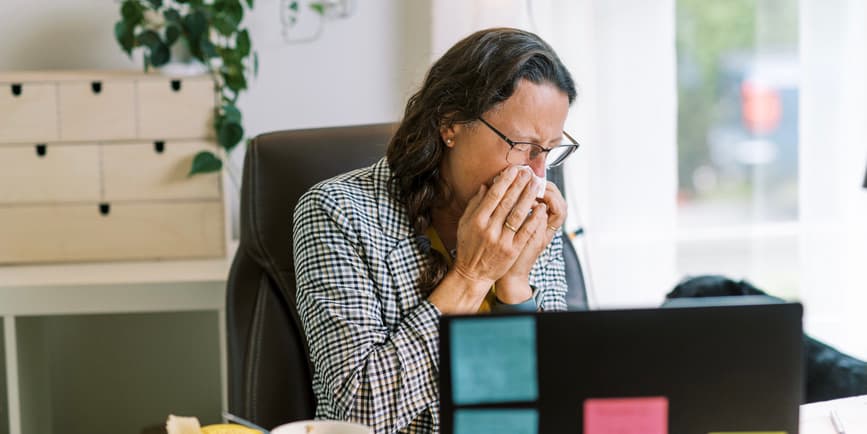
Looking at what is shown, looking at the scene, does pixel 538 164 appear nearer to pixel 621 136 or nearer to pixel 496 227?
pixel 496 227

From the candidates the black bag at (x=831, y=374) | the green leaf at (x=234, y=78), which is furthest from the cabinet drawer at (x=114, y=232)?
the black bag at (x=831, y=374)

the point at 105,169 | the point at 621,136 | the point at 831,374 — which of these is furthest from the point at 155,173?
the point at 831,374

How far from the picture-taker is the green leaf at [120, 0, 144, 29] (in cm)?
202

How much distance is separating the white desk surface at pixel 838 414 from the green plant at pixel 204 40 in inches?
52.2

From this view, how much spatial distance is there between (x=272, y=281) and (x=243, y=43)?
847 millimetres

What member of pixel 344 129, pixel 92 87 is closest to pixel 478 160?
pixel 344 129

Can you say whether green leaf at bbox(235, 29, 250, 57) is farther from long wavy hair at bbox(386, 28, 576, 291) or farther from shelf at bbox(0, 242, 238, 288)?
long wavy hair at bbox(386, 28, 576, 291)

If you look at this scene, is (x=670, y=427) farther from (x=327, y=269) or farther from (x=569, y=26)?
(x=569, y=26)

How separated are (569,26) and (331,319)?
1.40 meters

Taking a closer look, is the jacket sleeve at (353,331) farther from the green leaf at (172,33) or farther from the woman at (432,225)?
the green leaf at (172,33)

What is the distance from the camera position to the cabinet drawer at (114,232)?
205cm

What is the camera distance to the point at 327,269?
49.3 inches

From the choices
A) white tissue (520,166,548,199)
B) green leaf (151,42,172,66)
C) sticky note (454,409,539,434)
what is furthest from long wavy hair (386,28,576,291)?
green leaf (151,42,172,66)

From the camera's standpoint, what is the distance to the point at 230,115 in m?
2.02
